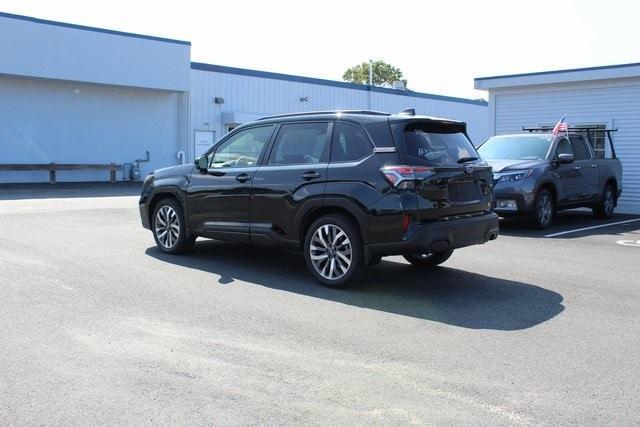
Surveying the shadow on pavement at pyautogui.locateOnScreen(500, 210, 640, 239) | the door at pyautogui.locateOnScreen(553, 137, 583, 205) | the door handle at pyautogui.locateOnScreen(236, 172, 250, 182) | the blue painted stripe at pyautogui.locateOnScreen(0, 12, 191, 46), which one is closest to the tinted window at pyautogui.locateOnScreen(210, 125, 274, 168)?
the door handle at pyautogui.locateOnScreen(236, 172, 250, 182)

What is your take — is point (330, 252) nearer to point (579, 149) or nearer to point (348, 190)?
point (348, 190)

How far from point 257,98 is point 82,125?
830 cm

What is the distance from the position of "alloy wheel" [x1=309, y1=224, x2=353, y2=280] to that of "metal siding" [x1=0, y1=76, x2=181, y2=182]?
66.3 feet

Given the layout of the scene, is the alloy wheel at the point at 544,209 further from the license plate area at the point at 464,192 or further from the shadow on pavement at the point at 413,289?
the license plate area at the point at 464,192

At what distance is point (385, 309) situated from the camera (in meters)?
6.34

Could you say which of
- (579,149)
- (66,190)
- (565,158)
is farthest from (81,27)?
(565,158)

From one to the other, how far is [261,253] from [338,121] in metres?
2.75

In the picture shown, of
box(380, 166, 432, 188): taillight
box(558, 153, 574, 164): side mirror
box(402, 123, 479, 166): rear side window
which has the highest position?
box(558, 153, 574, 164): side mirror

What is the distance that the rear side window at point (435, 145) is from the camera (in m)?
6.88

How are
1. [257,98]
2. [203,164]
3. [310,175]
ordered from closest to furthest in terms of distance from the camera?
[310,175]
[203,164]
[257,98]

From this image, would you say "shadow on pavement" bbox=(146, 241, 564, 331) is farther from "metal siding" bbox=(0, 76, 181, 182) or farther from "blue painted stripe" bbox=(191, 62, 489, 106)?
"blue painted stripe" bbox=(191, 62, 489, 106)

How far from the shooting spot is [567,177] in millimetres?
13234

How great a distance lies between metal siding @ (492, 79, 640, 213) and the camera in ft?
57.1

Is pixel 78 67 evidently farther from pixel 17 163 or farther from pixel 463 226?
pixel 463 226
